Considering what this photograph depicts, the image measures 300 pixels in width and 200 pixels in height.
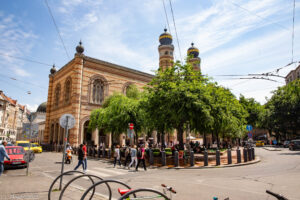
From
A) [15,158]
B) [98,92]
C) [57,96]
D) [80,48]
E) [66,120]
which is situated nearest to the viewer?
[66,120]

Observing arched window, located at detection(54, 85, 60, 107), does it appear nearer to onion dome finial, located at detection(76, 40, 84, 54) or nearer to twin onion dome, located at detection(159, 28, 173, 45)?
onion dome finial, located at detection(76, 40, 84, 54)

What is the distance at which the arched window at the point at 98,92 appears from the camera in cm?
2959

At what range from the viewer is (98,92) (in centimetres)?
3014

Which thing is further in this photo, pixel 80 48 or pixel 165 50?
pixel 165 50

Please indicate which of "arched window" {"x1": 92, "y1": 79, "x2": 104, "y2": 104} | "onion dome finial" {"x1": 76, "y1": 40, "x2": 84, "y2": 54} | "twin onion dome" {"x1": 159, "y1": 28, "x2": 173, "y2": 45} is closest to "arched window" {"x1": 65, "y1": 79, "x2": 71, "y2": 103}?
"arched window" {"x1": 92, "y1": 79, "x2": 104, "y2": 104}

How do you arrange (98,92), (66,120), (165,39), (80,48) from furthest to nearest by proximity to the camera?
(165,39) → (98,92) → (80,48) → (66,120)

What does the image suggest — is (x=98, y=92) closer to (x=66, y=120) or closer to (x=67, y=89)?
(x=67, y=89)

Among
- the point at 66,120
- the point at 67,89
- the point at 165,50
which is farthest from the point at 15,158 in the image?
the point at 165,50

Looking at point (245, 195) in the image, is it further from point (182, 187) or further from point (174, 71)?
point (174, 71)

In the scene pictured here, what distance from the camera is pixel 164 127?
57.7 feet

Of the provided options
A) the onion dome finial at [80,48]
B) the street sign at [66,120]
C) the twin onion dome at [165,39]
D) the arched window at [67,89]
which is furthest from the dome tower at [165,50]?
the street sign at [66,120]

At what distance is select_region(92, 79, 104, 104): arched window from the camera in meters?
29.6

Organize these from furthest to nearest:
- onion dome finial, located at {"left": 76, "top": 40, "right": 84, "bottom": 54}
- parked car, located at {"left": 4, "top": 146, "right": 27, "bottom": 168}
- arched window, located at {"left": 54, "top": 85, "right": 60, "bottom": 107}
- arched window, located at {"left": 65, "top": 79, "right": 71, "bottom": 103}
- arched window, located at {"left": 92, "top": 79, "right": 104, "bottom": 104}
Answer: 1. arched window, located at {"left": 54, "top": 85, "right": 60, "bottom": 107}
2. arched window, located at {"left": 65, "top": 79, "right": 71, "bottom": 103}
3. arched window, located at {"left": 92, "top": 79, "right": 104, "bottom": 104}
4. onion dome finial, located at {"left": 76, "top": 40, "right": 84, "bottom": 54}
5. parked car, located at {"left": 4, "top": 146, "right": 27, "bottom": 168}

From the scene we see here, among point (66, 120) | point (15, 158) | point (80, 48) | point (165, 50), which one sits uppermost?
point (165, 50)
